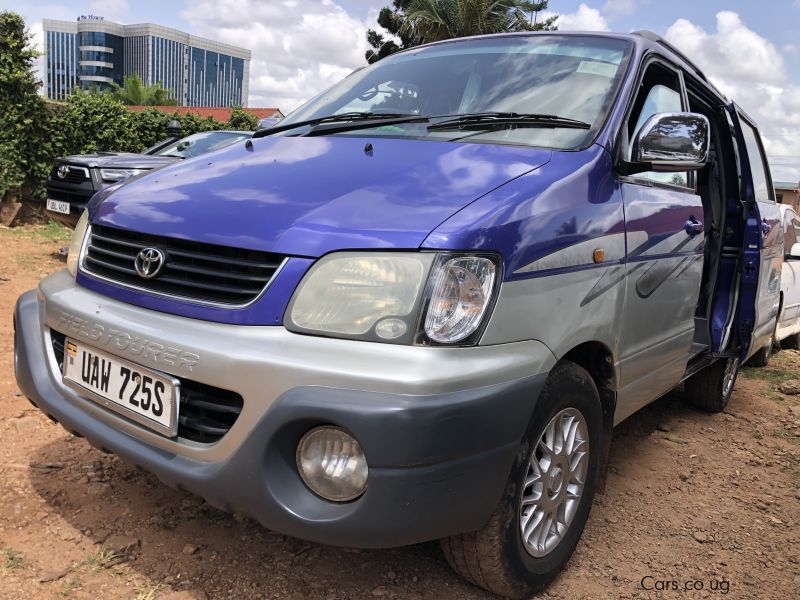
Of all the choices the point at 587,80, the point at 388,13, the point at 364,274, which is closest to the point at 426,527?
the point at 364,274

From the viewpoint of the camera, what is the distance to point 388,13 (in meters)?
25.5

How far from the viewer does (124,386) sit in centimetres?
184

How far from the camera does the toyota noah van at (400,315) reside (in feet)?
5.16

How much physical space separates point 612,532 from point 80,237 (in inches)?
85.9

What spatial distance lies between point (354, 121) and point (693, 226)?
1.46m

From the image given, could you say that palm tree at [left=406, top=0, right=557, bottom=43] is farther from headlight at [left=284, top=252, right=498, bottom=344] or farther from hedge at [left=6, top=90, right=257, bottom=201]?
headlight at [left=284, top=252, right=498, bottom=344]

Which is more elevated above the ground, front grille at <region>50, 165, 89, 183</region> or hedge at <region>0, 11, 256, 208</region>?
hedge at <region>0, 11, 256, 208</region>

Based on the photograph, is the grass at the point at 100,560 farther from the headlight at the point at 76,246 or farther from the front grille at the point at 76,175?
the front grille at the point at 76,175

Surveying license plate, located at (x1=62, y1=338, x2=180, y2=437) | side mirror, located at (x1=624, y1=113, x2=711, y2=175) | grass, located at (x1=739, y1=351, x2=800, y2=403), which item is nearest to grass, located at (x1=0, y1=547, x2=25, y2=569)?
license plate, located at (x1=62, y1=338, x2=180, y2=437)

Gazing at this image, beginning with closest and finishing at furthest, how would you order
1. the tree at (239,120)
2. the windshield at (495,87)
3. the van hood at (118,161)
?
the windshield at (495,87)
the van hood at (118,161)
the tree at (239,120)

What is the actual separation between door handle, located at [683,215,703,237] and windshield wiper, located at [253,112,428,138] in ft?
3.81

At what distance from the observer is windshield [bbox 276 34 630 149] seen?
2.33 m

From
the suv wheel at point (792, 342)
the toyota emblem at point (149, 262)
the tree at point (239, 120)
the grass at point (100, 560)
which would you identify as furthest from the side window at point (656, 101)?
the tree at point (239, 120)

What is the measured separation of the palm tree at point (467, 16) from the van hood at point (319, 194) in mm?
20341
